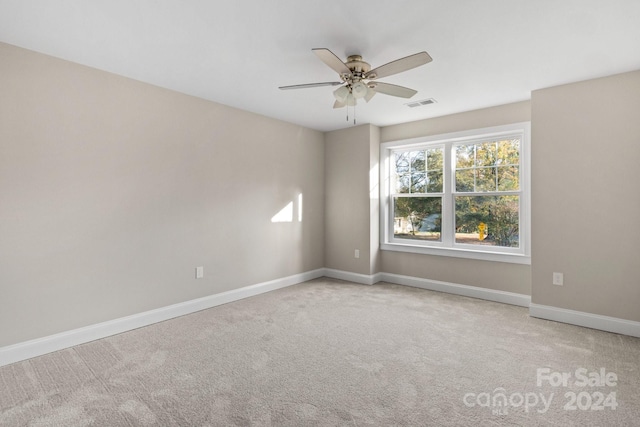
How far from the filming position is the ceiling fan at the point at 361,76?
7.87ft

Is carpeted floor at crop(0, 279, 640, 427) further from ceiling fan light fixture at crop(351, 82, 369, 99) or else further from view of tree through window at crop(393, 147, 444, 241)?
ceiling fan light fixture at crop(351, 82, 369, 99)

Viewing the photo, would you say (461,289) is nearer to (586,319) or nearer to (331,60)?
(586,319)

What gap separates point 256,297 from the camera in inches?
171

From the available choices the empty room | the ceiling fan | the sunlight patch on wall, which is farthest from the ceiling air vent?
the sunlight patch on wall

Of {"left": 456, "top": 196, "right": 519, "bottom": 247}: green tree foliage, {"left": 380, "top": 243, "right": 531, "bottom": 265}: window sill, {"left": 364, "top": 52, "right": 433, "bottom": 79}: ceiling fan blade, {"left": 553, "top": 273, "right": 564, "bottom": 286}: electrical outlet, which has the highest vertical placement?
{"left": 364, "top": 52, "right": 433, "bottom": 79}: ceiling fan blade

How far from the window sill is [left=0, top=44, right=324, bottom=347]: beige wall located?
1.93m

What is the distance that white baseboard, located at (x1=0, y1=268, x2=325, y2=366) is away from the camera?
2596 millimetres

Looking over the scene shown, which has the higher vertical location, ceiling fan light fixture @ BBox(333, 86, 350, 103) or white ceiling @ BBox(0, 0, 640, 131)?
white ceiling @ BBox(0, 0, 640, 131)

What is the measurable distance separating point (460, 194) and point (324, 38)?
3031 millimetres

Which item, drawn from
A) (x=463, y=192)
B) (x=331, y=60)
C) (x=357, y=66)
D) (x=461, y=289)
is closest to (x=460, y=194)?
(x=463, y=192)

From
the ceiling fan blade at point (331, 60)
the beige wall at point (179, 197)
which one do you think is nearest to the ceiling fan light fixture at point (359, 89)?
the ceiling fan blade at point (331, 60)

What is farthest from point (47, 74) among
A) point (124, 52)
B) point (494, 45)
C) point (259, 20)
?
point (494, 45)

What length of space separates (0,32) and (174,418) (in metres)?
2.94

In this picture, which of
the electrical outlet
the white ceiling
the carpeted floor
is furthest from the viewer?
the electrical outlet
